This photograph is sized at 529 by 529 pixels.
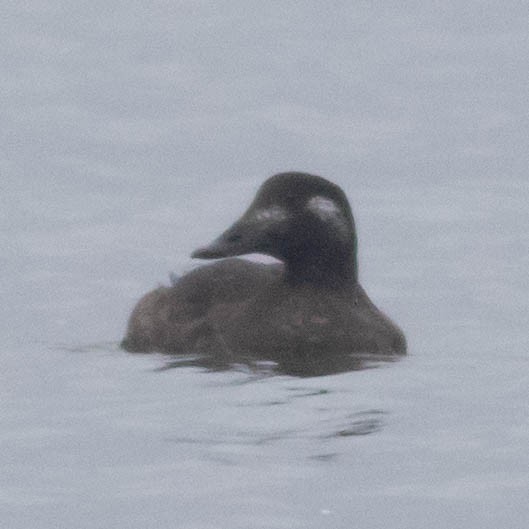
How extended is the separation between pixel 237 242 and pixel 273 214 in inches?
9.7

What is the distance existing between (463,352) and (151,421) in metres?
4.14

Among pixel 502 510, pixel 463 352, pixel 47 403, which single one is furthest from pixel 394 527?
pixel 463 352

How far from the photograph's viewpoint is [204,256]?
1330 centimetres

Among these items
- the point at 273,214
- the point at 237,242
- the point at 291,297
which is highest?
the point at 273,214

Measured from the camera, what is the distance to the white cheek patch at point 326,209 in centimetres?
1340

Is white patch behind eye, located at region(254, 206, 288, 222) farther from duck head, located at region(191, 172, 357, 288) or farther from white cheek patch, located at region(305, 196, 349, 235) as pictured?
white cheek patch, located at region(305, 196, 349, 235)

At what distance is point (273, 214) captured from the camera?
13.4 meters

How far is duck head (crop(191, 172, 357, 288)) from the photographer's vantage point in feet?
44.0

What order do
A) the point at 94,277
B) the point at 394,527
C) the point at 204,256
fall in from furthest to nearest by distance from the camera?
the point at 94,277
the point at 204,256
the point at 394,527

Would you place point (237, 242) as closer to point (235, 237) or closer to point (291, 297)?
point (235, 237)

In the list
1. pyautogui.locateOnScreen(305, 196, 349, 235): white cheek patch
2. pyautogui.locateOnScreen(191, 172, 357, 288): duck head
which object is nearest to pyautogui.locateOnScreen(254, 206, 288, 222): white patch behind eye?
pyautogui.locateOnScreen(191, 172, 357, 288): duck head

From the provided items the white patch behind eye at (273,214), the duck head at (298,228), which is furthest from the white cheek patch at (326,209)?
the white patch behind eye at (273,214)

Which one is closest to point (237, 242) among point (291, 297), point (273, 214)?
point (273, 214)

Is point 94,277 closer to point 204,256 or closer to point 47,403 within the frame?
point 204,256
